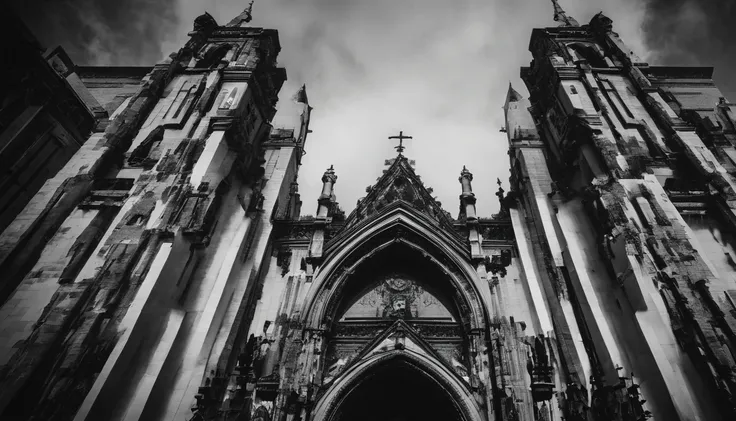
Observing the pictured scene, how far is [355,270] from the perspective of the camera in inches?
595

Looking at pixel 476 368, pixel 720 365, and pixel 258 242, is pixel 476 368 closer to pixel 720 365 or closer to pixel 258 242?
pixel 720 365

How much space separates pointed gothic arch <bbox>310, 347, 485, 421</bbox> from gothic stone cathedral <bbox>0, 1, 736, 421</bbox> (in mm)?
61

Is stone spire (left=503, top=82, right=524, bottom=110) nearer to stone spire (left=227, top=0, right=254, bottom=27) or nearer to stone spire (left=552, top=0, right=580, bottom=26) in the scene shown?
stone spire (left=552, top=0, right=580, bottom=26)

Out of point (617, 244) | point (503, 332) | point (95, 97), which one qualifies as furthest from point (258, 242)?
point (95, 97)

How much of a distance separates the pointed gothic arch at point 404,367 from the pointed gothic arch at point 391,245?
1.82 metres

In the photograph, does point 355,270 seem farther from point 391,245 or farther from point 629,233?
point 629,233

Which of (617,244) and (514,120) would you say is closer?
(617,244)

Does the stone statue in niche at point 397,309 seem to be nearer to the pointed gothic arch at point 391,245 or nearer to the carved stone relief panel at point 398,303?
the carved stone relief panel at point 398,303

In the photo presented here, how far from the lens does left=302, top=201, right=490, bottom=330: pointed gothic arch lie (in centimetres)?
1370

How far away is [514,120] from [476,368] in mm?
12729

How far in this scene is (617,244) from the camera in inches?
447

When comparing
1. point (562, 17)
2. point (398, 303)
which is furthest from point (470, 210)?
point (562, 17)

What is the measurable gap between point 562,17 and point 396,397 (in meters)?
24.7

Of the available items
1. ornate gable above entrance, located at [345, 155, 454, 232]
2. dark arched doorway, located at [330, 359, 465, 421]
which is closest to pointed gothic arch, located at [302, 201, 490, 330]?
ornate gable above entrance, located at [345, 155, 454, 232]
